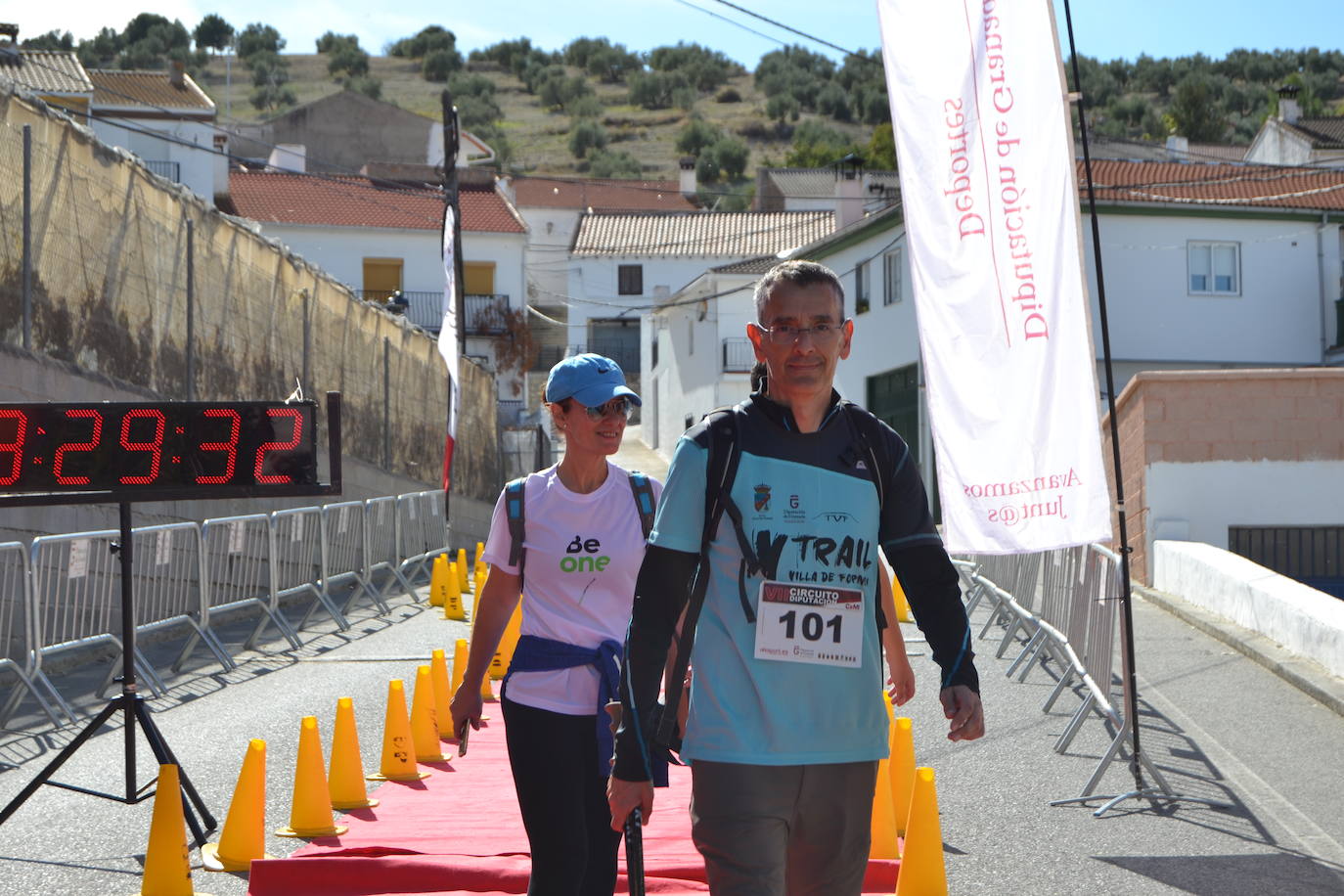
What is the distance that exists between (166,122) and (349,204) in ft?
23.4

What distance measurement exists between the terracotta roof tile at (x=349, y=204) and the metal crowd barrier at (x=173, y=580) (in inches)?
1582

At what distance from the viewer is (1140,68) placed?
150 metres

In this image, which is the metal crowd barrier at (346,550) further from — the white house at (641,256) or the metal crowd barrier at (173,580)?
the white house at (641,256)

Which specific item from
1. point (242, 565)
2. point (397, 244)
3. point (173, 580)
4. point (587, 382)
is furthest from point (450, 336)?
point (397, 244)

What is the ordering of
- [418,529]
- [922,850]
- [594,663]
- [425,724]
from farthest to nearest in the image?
1. [418,529]
2. [425,724]
3. [922,850]
4. [594,663]

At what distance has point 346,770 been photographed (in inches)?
306

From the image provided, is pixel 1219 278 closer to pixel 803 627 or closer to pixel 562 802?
pixel 562 802

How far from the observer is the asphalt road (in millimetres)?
6637

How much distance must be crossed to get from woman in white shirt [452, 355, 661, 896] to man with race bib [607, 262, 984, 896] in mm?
1000

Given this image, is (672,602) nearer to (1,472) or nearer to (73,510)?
(1,472)

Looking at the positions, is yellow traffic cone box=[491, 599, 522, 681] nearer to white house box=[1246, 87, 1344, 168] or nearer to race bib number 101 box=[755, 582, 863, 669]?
race bib number 101 box=[755, 582, 863, 669]

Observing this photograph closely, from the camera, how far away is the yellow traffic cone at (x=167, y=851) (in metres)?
6.01

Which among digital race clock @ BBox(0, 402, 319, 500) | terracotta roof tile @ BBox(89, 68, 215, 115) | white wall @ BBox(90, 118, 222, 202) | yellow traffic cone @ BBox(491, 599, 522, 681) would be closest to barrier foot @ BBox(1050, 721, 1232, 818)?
digital race clock @ BBox(0, 402, 319, 500)

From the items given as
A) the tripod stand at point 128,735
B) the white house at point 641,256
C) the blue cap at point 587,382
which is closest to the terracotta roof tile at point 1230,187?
the tripod stand at point 128,735
